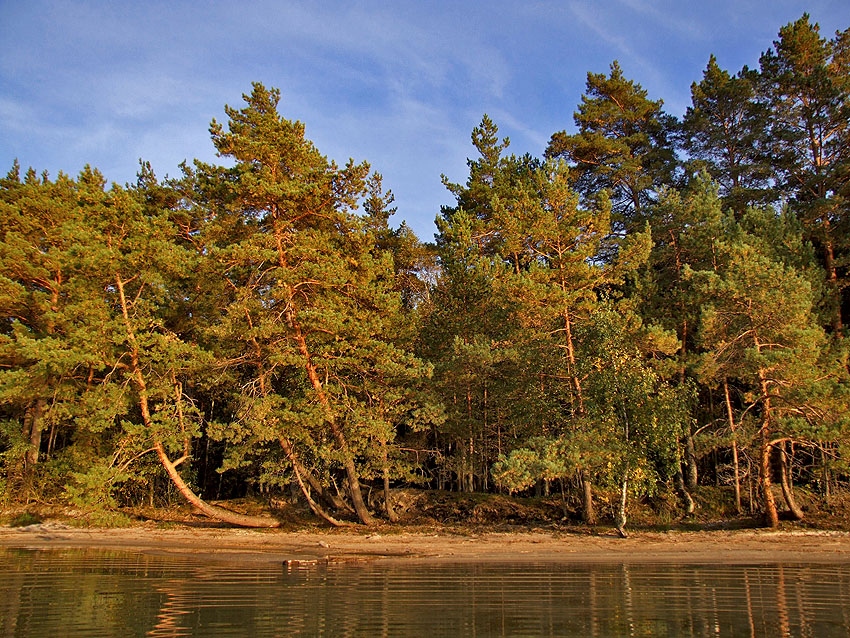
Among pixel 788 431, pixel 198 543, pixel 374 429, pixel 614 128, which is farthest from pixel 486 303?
pixel 614 128

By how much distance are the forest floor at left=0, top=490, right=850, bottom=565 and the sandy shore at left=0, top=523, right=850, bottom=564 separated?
30 millimetres

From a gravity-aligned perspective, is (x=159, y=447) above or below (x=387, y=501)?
above

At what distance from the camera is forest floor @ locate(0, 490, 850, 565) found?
626 inches

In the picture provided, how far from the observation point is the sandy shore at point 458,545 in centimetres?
1549

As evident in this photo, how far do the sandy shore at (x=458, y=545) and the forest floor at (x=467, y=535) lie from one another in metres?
0.03

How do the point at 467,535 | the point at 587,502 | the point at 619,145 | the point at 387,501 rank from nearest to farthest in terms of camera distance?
the point at 467,535, the point at 587,502, the point at 387,501, the point at 619,145

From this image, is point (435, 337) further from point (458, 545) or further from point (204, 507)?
point (204, 507)

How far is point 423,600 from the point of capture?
943 centimetres

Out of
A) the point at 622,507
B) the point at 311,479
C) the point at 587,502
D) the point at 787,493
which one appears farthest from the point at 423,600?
the point at 787,493

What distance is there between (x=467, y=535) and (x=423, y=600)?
10.1m

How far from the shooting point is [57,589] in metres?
10.4

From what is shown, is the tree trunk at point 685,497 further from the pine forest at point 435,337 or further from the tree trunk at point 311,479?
the tree trunk at point 311,479

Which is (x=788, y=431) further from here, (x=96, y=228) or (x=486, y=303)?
(x=96, y=228)

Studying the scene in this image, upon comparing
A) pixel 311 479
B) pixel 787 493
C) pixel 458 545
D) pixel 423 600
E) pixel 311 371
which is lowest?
pixel 458 545
